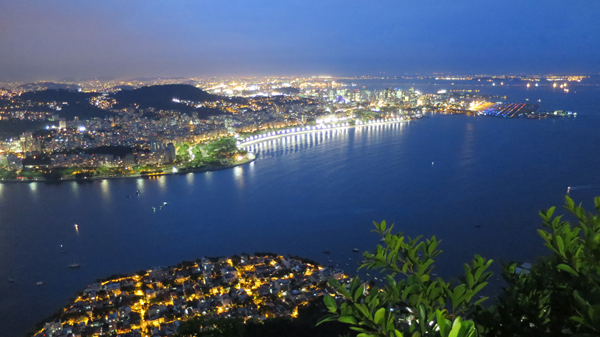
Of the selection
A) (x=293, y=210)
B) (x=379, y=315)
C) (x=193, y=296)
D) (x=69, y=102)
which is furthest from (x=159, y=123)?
(x=379, y=315)

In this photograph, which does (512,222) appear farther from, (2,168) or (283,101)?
(283,101)

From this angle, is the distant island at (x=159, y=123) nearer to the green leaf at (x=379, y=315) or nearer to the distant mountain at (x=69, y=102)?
the distant mountain at (x=69, y=102)

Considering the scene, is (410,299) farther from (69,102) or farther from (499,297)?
(69,102)

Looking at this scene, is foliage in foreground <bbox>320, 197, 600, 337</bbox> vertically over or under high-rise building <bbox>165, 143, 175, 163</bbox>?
over

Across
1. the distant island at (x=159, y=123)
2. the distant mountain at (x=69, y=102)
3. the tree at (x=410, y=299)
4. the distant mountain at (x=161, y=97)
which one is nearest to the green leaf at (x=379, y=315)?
the tree at (x=410, y=299)

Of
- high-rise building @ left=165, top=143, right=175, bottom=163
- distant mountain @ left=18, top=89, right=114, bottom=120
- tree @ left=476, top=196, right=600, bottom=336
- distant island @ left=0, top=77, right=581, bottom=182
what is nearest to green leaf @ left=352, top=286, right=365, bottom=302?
tree @ left=476, top=196, right=600, bottom=336

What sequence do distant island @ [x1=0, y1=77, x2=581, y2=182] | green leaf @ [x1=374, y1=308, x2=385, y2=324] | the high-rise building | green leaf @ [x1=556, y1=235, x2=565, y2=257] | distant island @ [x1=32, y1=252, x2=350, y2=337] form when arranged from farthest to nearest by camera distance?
the high-rise building
distant island @ [x1=0, y1=77, x2=581, y2=182]
distant island @ [x1=32, y1=252, x2=350, y2=337]
green leaf @ [x1=556, y1=235, x2=565, y2=257]
green leaf @ [x1=374, y1=308, x2=385, y2=324]

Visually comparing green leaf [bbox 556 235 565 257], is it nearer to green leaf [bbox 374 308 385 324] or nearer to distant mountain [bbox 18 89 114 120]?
green leaf [bbox 374 308 385 324]
